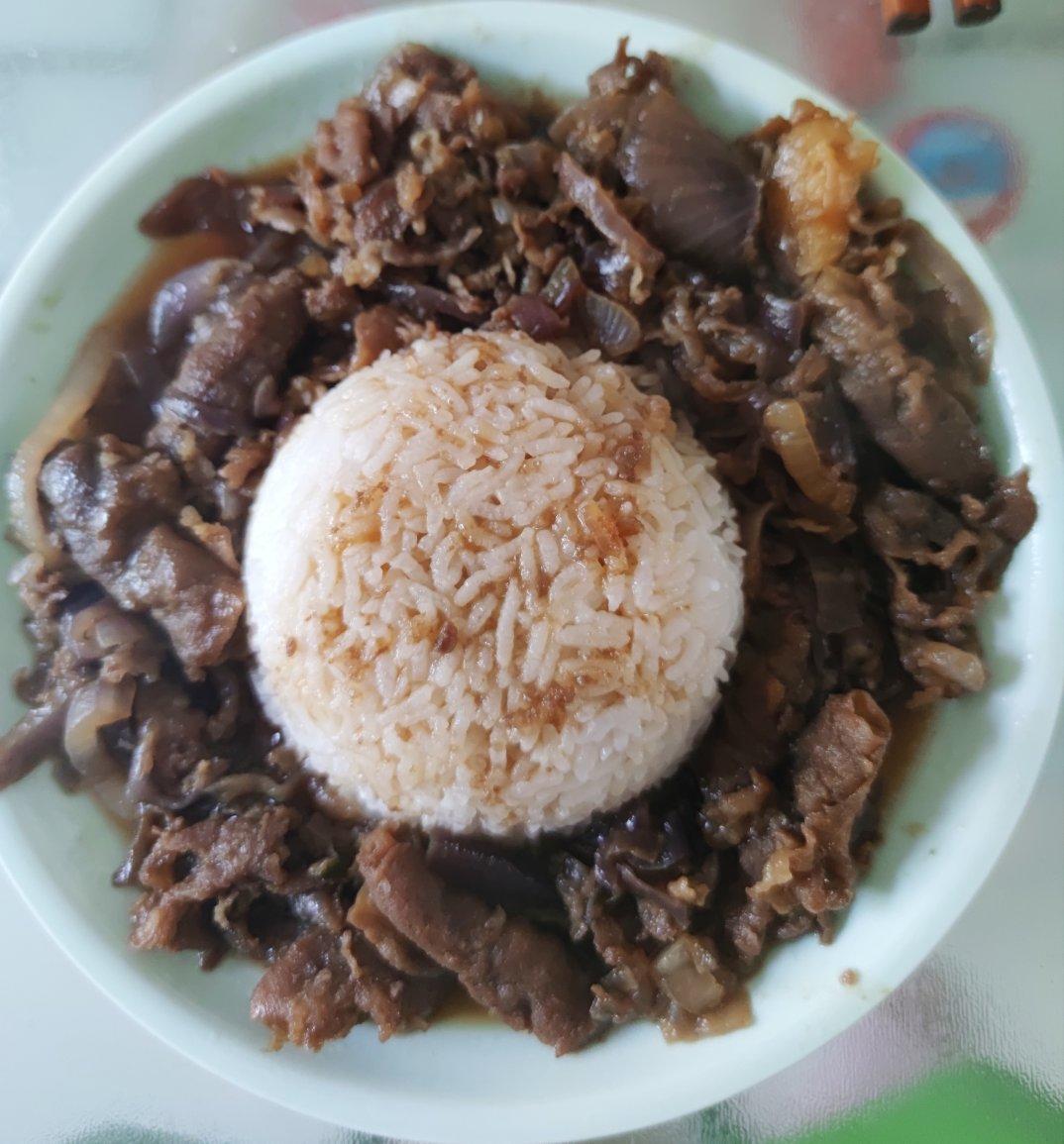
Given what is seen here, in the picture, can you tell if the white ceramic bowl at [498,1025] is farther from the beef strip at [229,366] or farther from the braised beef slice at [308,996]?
the beef strip at [229,366]

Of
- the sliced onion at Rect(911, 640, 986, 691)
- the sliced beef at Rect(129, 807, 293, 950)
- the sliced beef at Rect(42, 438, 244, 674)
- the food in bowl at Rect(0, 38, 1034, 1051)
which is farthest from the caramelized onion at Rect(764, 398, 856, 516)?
the sliced beef at Rect(129, 807, 293, 950)

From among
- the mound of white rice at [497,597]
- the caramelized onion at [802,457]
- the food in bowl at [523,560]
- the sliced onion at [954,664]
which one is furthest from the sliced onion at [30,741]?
the sliced onion at [954,664]

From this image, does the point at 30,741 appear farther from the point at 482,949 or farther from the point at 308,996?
the point at 482,949

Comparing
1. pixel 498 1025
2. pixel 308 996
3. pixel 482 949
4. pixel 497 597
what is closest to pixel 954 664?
pixel 497 597

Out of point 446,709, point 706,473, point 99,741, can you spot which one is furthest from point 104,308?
point 706,473

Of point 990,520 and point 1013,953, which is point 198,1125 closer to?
point 1013,953

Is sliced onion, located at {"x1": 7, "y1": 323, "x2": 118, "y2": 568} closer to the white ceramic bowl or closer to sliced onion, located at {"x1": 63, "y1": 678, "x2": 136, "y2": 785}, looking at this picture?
the white ceramic bowl
